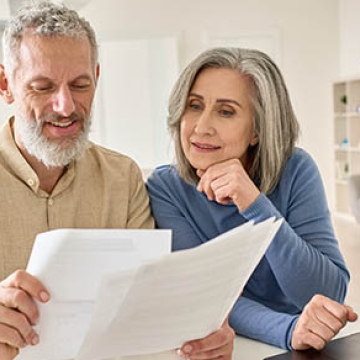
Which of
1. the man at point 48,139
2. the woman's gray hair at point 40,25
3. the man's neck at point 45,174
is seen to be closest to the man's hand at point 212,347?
the man at point 48,139

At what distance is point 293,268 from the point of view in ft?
4.31

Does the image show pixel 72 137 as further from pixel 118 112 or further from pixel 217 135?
pixel 118 112

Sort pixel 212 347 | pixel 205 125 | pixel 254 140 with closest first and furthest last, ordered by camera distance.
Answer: pixel 212 347
pixel 205 125
pixel 254 140

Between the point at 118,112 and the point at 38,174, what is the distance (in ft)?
18.7

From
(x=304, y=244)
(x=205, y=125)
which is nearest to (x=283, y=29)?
(x=205, y=125)

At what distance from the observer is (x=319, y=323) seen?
1.06m

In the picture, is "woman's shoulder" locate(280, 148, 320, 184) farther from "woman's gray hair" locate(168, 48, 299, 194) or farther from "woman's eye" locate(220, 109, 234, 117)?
"woman's eye" locate(220, 109, 234, 117)

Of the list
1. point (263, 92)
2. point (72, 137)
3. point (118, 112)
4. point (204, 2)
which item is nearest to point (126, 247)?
point (72, 137)

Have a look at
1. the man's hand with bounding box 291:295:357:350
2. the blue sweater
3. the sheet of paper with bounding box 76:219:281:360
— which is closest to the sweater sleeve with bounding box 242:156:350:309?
the blue sweater

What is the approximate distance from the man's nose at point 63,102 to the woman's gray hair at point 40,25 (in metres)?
0.12

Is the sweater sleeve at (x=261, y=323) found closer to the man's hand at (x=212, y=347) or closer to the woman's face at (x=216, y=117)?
the man's hand at (x=212, y=347)

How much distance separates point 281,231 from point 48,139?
1.85 feet

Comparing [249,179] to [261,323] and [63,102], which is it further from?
[63,102]

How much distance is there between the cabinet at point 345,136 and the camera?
23.6ft
